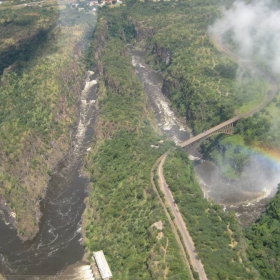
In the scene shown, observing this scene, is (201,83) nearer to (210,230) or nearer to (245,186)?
(245,186)

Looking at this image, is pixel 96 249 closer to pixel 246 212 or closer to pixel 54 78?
pixel 246 212

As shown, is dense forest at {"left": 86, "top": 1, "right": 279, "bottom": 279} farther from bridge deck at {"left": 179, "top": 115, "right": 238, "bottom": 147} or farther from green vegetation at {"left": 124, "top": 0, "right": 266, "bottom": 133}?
bridge deck at {"left": 179, "top": 115, "right": 238, "bottom": 147}

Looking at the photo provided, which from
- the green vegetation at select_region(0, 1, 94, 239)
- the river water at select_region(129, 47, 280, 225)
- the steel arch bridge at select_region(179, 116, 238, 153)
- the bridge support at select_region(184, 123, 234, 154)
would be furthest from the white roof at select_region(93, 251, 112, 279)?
the bridge support at select_region(184, 123, 234, 154)

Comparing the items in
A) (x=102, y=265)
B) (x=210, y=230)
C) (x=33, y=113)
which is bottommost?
(x=102, y=265)

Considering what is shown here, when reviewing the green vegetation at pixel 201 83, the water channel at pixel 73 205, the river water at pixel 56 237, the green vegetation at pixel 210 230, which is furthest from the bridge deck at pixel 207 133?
the river water at pixel 56 237

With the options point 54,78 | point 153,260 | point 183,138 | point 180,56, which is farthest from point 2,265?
point 180,56

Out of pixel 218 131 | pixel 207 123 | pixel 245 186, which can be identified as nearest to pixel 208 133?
pixel 218 131
